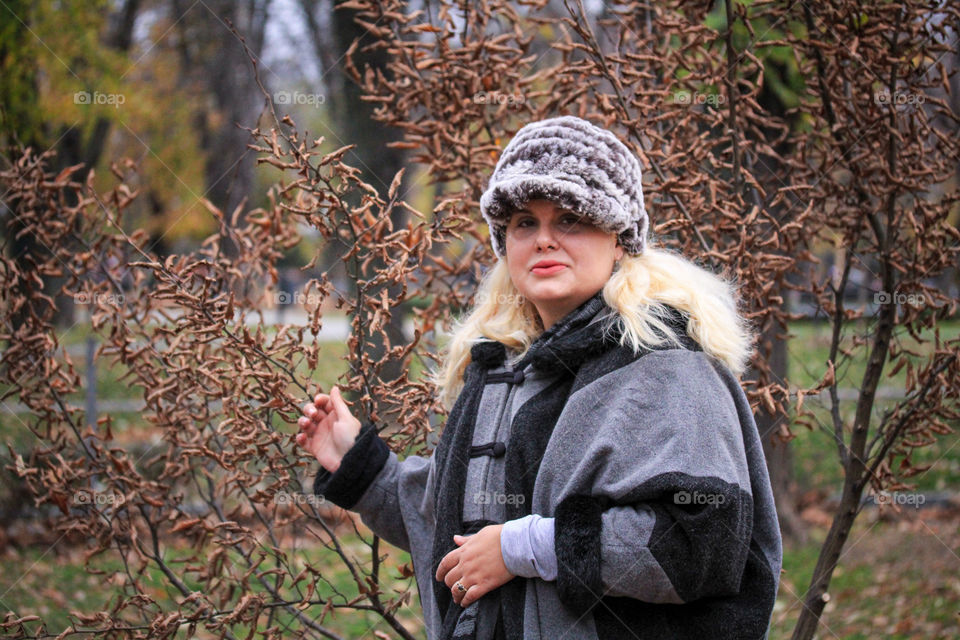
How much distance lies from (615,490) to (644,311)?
425 mm

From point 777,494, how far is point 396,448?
3.77 metres

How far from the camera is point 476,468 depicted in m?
2.15

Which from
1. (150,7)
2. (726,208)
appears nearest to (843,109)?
(726,208)

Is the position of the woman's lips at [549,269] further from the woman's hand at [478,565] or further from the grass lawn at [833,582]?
the grass lawn at [833,582]

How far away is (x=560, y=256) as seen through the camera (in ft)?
7.10

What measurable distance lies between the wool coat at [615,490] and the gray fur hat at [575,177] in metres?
0.21

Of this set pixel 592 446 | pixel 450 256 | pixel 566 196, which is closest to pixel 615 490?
pixel 592 446

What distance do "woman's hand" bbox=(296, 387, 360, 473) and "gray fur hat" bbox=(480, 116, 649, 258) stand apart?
0.71m

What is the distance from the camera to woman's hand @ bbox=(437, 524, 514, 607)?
1961 mm

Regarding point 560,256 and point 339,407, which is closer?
point 560,256

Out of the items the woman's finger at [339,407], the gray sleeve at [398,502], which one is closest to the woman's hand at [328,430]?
the woman's finger at [339,407]

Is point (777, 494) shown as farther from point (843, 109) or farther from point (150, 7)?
point (150, 7)

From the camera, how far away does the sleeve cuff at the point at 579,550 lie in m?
1.83

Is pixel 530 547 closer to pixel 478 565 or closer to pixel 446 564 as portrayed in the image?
pixel 478 565
